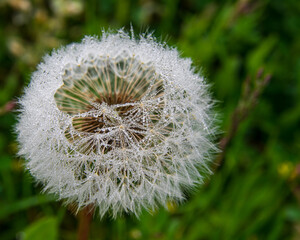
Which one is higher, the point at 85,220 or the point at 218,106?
the point at 218,106

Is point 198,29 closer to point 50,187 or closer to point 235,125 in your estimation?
point 235,125


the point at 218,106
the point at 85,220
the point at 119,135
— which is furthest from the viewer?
the point at 218,106

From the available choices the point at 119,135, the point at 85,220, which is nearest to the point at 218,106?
the point at 119,135

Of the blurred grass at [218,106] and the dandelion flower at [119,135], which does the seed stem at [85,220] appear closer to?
the dandelion flower at [119,135]

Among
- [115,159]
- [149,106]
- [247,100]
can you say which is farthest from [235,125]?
[115,159]

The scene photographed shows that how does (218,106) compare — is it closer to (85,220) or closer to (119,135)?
(119,135)

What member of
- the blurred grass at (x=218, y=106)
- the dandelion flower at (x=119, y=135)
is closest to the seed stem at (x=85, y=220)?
the dandelion flower at (x=119, y=135)
